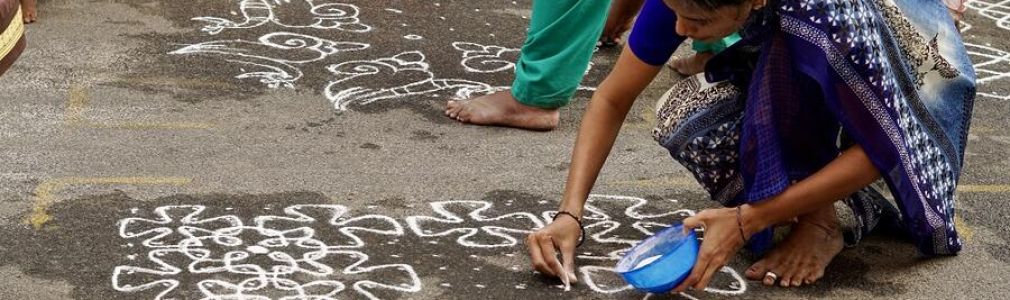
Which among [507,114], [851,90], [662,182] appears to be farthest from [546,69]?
[851,90]

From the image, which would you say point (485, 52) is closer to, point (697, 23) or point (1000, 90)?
point (1000, 90)

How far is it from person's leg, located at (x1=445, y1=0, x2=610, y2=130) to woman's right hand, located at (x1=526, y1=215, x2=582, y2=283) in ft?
3.59

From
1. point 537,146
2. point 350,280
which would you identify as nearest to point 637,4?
point 537,146

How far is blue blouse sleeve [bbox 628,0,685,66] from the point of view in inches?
114

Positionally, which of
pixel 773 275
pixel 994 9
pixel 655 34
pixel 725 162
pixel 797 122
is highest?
pixel 655 34

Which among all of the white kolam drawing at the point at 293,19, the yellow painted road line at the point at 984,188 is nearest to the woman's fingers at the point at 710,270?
A: the yellow painted road line at the point at 984,188

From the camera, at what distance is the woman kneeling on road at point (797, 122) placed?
2.80 m

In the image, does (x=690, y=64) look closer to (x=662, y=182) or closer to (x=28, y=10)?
(x=662, y=182)

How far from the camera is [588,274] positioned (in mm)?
3064

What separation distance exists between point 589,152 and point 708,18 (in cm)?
51

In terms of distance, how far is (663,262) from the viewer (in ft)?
9.38

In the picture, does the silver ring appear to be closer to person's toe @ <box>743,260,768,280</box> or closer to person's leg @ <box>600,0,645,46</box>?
person's toe @ <box>743,260,768,280</box>

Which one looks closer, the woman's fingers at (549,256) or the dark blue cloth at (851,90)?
the dark blue cloth at (851,90)

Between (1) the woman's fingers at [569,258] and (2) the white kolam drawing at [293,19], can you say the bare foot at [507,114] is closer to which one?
(2) the white kolam drawing at [293,19]
